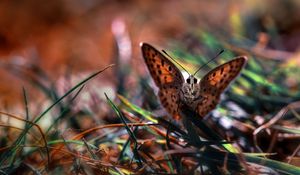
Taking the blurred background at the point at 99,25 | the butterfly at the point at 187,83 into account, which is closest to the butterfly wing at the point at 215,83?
the butterfly at the point at 187,83

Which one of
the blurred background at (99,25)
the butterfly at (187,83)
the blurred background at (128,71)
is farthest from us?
the blurred background at (99,25)

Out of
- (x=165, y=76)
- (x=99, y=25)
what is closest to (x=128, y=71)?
(x=165, y=76)

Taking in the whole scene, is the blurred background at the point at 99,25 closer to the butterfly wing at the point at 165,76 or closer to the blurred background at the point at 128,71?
the blurred background at the point at 128,71

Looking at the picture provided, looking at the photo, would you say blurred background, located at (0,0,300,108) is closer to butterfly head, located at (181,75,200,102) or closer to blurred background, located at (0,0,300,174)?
blurred background, located at (0,0,300,174)

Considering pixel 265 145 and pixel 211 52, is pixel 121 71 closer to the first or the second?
pixel 211 52

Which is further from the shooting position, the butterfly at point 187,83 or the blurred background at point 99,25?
the blurred background at point 99,25

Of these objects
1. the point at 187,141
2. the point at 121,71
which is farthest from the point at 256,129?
the point at 121,71

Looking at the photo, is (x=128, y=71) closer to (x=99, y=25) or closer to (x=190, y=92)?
(x=190, y=92)
